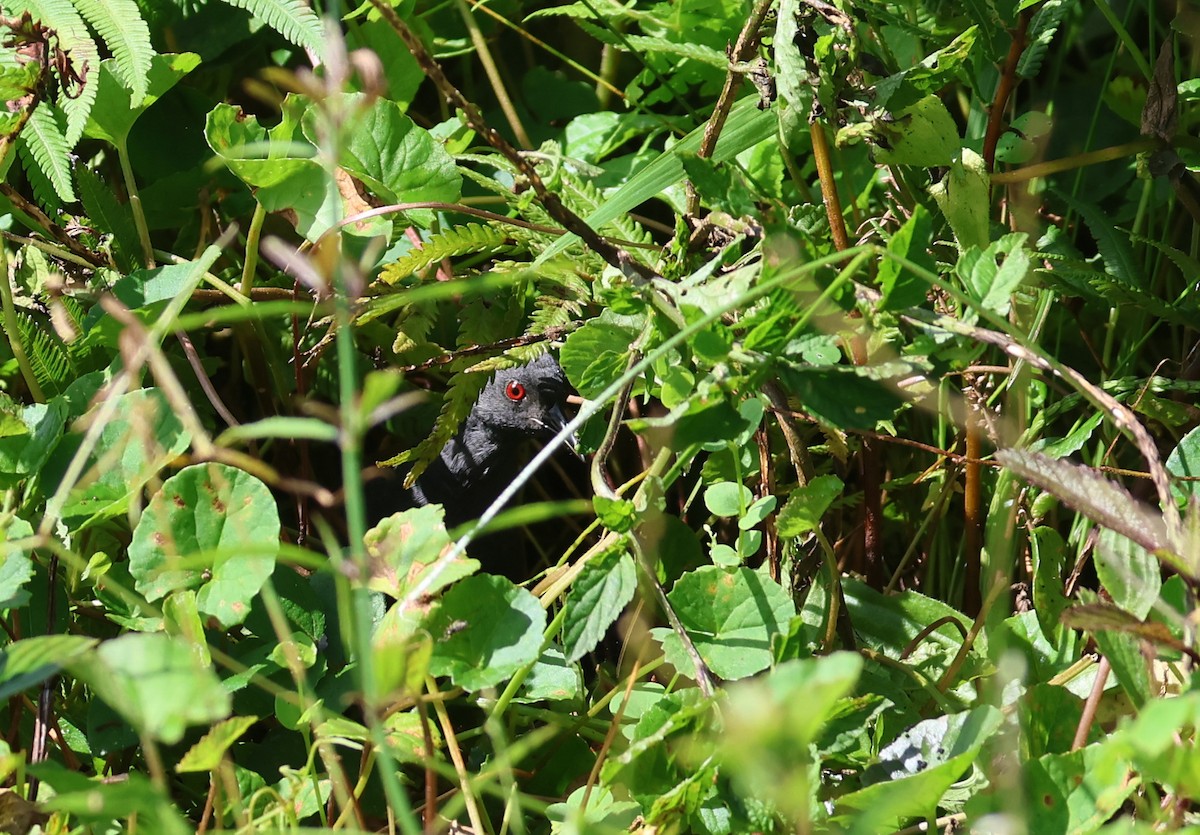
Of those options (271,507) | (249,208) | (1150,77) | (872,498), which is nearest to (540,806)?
(271,507)

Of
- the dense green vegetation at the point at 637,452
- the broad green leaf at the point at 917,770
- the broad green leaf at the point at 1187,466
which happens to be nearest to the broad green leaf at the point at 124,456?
the dense green vegetation at the point at 637,452

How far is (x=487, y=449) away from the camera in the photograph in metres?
2.16

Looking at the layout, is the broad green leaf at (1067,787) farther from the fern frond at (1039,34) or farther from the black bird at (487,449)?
the black bird at (487,449)

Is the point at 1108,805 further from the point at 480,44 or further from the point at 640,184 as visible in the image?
the point at 480,44

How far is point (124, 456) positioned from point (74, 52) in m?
0.46

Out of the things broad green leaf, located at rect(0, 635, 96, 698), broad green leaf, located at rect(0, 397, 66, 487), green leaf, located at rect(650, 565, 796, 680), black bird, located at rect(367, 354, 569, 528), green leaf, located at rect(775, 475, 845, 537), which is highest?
broad green leaf, located at rect(0, 397, 66, 487)

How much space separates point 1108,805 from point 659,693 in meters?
0.44

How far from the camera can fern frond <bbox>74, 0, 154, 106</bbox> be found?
138 centimetres

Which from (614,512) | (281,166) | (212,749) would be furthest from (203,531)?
(281,166)

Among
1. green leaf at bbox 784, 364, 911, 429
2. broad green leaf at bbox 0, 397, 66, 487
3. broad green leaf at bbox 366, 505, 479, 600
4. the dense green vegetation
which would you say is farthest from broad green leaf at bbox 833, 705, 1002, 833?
broad green leaf at bbox 0, 397, 66, 487

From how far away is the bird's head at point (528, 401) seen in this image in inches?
78.7

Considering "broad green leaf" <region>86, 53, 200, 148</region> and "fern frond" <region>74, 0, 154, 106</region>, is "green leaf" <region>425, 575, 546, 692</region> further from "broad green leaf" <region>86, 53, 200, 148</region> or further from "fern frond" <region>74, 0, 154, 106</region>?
"broad green leaf" <region>86, 53, 200, 148</region>

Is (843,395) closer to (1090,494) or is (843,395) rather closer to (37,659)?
(1090,494)

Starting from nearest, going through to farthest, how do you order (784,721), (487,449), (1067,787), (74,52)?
(784,721) → (1067,787) → (74,52) → (487,449)
